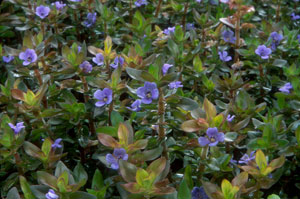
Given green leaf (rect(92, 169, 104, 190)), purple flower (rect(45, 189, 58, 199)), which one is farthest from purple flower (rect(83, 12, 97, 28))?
purple flower (rect(45, 189, 58, 199))

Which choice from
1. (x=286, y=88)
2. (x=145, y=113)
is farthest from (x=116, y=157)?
(x=286, y=88)

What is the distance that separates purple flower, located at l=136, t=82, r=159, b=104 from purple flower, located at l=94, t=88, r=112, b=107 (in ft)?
0.56

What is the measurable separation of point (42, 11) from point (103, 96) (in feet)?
2.89

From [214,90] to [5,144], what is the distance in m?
0.92

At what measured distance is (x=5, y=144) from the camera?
1383 mm

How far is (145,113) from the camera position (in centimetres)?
143

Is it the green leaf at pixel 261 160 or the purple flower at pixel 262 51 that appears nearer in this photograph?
the green leaf at pixel 261 160

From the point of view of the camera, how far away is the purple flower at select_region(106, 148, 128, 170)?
126cm

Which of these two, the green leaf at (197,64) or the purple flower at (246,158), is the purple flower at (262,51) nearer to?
the green leaf at (197,64)

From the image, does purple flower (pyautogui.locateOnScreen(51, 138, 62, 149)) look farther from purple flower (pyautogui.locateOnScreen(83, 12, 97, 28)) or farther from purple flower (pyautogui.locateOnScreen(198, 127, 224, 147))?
purple flower (pyautogui.locateOnScreen(83, 12, 97, 28))

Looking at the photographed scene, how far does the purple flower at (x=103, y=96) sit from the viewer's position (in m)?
1.44

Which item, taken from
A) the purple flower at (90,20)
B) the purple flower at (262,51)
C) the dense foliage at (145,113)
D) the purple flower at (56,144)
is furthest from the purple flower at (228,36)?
the purple flower at (56,144)

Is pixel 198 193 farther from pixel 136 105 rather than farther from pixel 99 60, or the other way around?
pixel 99 60

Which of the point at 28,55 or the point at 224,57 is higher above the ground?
the point at 28,55
